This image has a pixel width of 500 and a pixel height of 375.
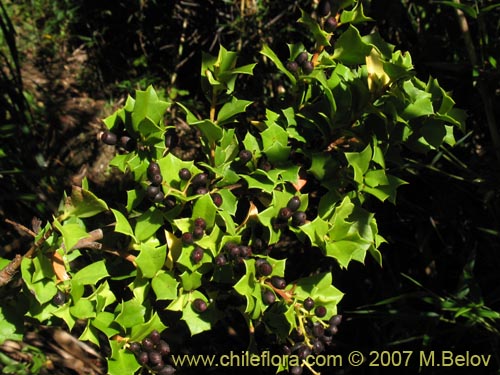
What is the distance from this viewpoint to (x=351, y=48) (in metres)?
1.14

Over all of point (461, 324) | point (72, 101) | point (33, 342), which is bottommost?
point (33, 342)

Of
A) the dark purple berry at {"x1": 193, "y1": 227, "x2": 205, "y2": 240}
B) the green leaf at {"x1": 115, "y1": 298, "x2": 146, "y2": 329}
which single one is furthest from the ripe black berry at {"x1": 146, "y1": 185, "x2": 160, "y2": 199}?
the green leaf at {"x1": 115, "y1": 298, "x2": 146, "y2": 329}

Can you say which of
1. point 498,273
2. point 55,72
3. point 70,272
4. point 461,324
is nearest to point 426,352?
point 461,324

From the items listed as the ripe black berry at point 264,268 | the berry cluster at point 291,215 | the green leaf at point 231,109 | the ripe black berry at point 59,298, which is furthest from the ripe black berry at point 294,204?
the ripe black berry at point 59,298

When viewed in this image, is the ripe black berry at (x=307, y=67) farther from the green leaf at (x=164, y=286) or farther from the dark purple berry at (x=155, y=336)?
the dark purple berry at (x=155, y=336)

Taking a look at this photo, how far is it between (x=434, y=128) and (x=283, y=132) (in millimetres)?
309

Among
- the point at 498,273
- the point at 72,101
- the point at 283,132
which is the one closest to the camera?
the point at 283,132

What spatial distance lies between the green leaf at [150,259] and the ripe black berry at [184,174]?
133 mm

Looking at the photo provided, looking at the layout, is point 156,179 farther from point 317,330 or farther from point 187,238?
point 317,330

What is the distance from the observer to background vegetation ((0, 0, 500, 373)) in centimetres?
176

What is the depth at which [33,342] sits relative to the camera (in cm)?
205

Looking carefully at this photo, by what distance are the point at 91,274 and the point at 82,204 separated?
0.15m

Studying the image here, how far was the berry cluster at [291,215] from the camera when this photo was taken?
43.3 inches

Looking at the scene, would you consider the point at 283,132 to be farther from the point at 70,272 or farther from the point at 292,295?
the point at 70,272
